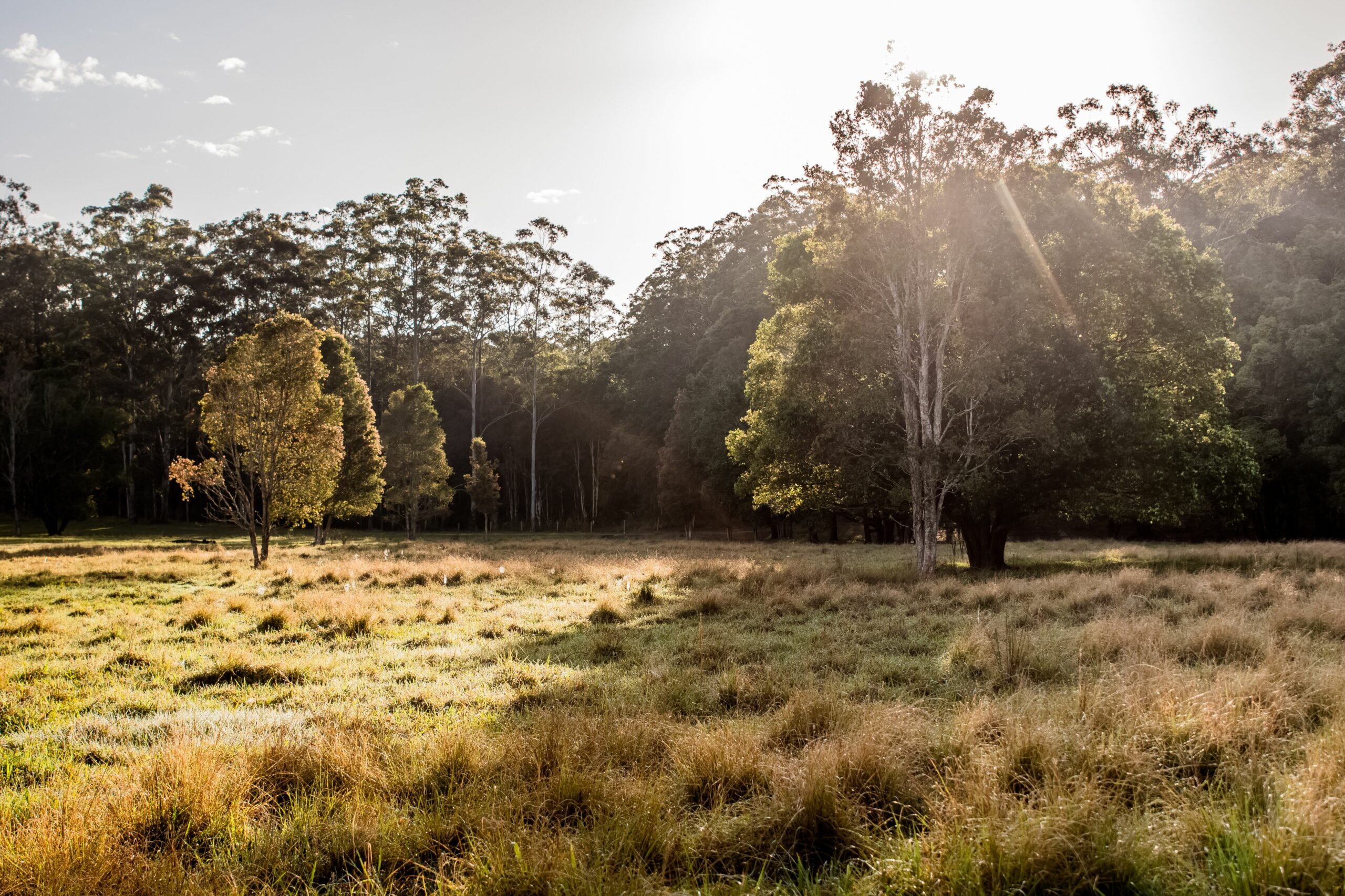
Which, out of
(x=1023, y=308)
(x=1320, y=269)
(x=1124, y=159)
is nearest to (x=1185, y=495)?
(x=1023, y=308)

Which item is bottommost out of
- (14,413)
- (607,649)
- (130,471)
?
(607,649)

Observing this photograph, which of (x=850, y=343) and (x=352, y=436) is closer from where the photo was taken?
(x=850, y=343)

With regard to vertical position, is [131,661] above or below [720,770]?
below

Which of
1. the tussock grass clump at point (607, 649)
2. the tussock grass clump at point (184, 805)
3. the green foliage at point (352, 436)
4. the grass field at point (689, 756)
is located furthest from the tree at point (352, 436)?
the tussock grass clump at point (184, 805)

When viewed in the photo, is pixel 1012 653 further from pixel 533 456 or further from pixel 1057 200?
pixel 533 456

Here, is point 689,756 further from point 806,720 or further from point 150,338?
point 150,338

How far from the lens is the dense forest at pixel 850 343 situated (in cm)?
1778

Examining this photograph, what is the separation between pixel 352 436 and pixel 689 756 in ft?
111

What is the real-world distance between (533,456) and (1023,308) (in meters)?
42.2

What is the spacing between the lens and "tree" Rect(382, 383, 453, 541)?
42781 mm

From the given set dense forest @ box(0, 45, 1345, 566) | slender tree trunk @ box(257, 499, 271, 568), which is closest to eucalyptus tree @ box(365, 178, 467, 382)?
dense forest @ box(0, 45, 1345, 566)

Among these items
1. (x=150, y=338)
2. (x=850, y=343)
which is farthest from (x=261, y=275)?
(x=850, y=343)

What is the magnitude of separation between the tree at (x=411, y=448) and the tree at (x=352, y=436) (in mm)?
7124

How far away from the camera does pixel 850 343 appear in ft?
61.8
